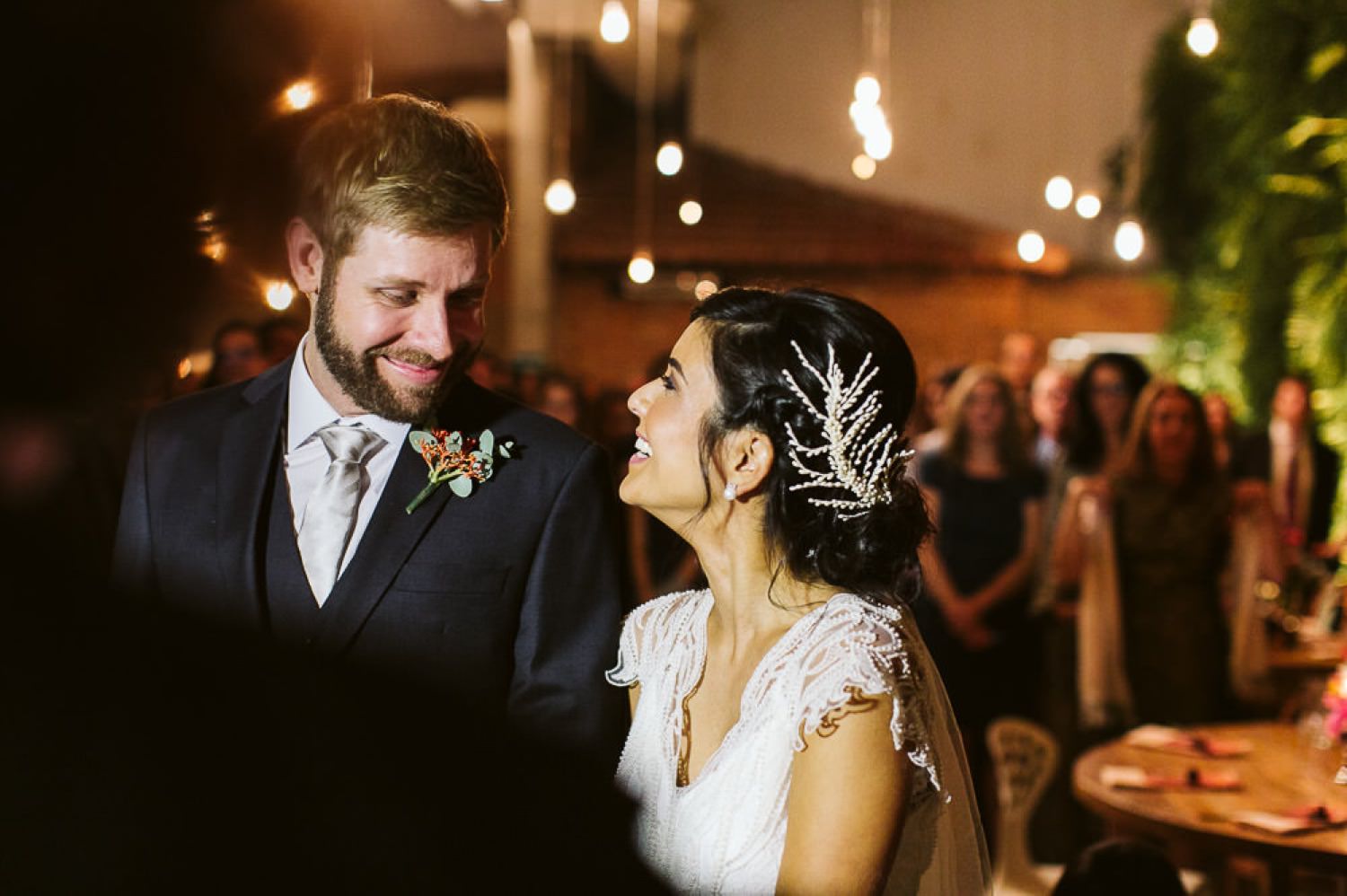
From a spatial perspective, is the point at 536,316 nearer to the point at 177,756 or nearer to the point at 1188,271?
the point at 1188,271

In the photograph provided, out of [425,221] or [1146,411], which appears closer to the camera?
[425,221]

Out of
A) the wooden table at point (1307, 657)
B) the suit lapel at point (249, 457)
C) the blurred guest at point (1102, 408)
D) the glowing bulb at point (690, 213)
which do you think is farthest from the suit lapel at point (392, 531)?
the glowing bulb at point (690, 213)

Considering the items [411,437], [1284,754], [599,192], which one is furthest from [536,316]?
[411,437]

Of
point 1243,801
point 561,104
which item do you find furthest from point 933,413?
point 561,104

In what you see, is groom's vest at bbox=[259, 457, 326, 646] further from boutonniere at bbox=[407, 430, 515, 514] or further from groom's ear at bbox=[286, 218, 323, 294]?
groom's ear at bbox=[286, 218, 323, 294]

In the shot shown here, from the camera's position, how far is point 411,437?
191 centimetres

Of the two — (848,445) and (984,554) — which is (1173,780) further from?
(848,445)

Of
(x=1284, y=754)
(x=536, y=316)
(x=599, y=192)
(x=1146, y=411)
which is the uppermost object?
(x=599, y=192)

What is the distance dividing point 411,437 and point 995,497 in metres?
3.77

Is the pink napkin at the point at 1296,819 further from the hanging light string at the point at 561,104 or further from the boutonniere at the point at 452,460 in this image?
the hanging light string at the point at 561,104

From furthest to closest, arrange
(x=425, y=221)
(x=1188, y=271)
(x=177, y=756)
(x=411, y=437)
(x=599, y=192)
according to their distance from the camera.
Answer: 1. (x=599, y=192)
2. (x=1188, y=271)
3. (x=411, y=437)
4. (x=425, y=221)
5. (x=177, y=756)

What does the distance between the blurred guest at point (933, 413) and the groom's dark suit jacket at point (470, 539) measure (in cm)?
369

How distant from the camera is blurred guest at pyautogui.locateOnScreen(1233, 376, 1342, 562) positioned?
7504mm

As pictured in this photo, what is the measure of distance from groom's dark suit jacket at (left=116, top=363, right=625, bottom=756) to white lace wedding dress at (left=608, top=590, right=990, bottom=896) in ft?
0.47
